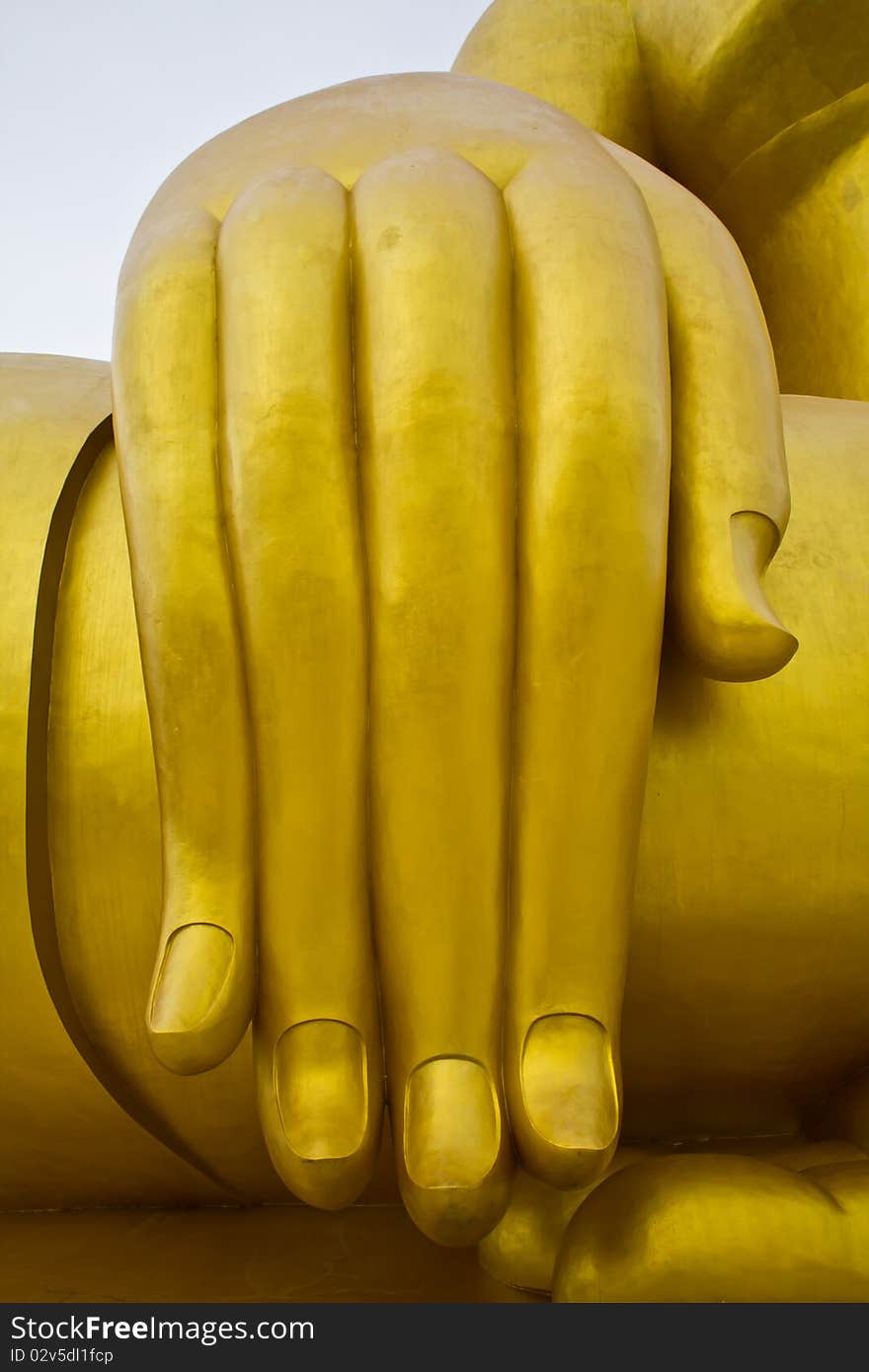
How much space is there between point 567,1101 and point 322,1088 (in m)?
0.18

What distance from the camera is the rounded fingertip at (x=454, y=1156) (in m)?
0.91

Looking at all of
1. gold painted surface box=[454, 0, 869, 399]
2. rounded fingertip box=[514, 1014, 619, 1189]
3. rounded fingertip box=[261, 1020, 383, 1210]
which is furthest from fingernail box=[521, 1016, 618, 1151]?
gold painted surface box=[454, 0, 869, 399]

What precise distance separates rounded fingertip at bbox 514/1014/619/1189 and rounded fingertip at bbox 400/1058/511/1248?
3 cm

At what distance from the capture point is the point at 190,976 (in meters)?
0.96

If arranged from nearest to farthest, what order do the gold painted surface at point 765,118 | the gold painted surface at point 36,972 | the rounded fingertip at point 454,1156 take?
the rounded fingertip at point 454,1156, the gold painted surface at point 36,972, the gold painted surface at point 765,118

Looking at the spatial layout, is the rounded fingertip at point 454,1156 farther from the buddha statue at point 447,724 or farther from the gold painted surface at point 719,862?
the gold painted surface at point 719,862

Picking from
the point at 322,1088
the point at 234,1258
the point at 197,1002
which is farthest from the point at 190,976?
the point at 234,1258

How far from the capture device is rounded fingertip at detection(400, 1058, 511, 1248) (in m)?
0.91

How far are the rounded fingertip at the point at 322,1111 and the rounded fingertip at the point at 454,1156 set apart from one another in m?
0.03

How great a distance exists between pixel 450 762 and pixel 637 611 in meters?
0.18

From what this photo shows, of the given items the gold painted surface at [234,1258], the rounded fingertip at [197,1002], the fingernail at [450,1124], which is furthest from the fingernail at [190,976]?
the gold painted surface at [234,1258]

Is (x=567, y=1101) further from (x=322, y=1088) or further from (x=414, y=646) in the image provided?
(x=414, y=646)

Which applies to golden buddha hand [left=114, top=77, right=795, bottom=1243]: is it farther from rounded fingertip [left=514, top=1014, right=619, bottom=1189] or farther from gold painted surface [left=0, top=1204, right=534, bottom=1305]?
gold painted surface [left=0, top=1204, right=534, bottom=1305]

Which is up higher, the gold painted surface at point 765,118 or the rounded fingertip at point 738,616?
the gold painted surface at point 765,118
